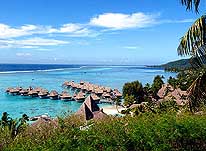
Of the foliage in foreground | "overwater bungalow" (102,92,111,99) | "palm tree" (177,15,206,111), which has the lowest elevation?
"overwater bungalow" (102,92,111,99)

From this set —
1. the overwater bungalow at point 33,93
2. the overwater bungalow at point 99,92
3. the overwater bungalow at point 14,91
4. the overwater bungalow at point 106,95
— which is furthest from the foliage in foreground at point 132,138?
the overwater bungalow at point 14,91

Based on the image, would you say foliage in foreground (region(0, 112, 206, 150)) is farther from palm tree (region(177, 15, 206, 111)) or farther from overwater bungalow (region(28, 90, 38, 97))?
overwater bungalow (region(28, 90, 38, 97))

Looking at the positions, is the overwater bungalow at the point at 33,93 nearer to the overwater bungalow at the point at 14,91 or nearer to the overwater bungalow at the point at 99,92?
the overwater bungalow at the point at 14,91

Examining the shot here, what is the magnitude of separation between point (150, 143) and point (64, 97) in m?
46.4

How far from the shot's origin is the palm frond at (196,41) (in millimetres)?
6562

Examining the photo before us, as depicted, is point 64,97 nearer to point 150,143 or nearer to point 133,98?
point 133,98

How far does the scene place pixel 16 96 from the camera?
5809cm

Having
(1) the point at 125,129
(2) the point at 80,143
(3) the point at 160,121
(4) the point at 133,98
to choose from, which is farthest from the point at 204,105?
(4) the point at 133,98

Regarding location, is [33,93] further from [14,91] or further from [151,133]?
[151,133]

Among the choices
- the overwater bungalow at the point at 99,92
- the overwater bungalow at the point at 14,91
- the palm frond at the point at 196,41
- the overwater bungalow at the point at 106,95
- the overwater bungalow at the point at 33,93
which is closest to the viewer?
the palm frond at the point at 196,41

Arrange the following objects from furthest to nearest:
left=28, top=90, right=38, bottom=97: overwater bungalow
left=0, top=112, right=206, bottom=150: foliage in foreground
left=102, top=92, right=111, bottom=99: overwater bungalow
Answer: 1. left=28, top=90, right=38, bottom=97: overwater bungalow
2. left=102, top=92, right=111, bottom=99: overwater bungalow
3. left=0, top=112, right=206, bottom=150: foliage in foreground

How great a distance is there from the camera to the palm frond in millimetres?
6562

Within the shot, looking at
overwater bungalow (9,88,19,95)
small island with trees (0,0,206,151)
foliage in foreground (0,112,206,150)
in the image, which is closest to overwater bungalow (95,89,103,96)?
overwater bungalow (9,88,19,95)

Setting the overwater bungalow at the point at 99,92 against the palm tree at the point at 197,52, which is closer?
the palm tree at the point at 197,52
